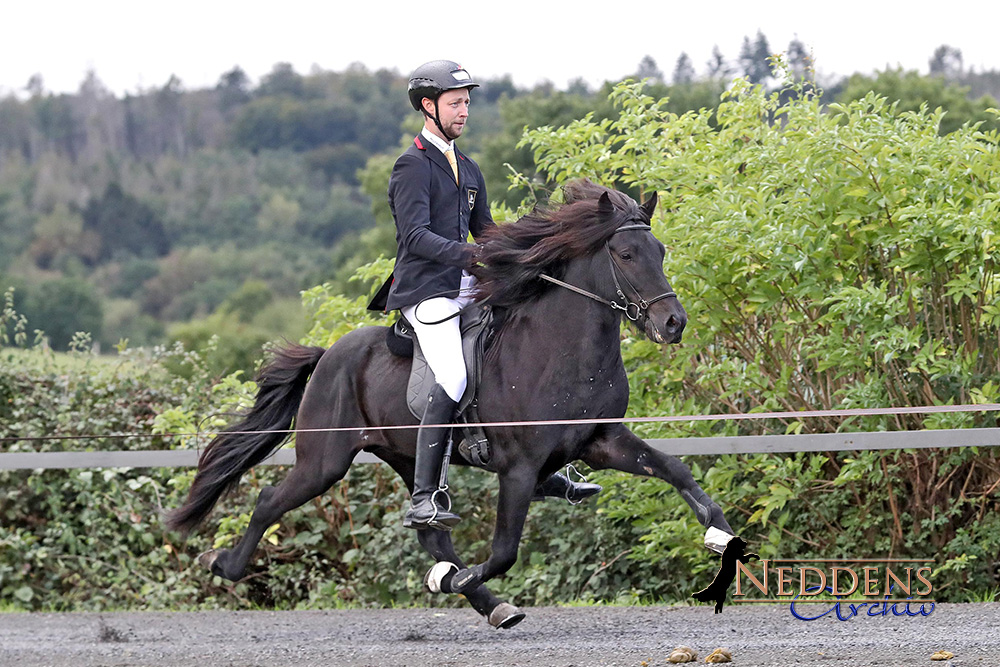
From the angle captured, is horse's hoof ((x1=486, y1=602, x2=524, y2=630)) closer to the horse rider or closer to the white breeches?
the horse rider

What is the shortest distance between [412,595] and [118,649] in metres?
2.29

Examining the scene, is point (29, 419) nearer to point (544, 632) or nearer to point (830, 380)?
point (544, 632)

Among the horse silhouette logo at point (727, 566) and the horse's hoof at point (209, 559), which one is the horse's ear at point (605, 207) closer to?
the horse silhouette logo at point (727, 566)

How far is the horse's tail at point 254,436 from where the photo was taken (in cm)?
686

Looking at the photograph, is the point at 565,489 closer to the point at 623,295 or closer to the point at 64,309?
the point at 623,295

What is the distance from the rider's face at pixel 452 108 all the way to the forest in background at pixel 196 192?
51.2 meters

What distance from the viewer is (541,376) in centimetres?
565

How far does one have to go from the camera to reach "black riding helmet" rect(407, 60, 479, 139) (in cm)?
598

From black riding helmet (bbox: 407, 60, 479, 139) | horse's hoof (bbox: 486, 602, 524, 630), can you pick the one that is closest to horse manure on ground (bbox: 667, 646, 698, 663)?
horse's hoof (bbox: 486, 602, 524, 630)

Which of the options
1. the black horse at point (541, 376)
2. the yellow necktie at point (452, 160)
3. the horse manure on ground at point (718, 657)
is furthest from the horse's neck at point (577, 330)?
the horse manure on ground at point (718, 657)

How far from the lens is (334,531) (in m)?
8.79

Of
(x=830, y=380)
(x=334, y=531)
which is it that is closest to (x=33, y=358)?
(x=334, y=531)

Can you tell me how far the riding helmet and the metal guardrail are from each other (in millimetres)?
2163

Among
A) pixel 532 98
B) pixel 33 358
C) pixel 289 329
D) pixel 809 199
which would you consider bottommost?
pixel 289 329
